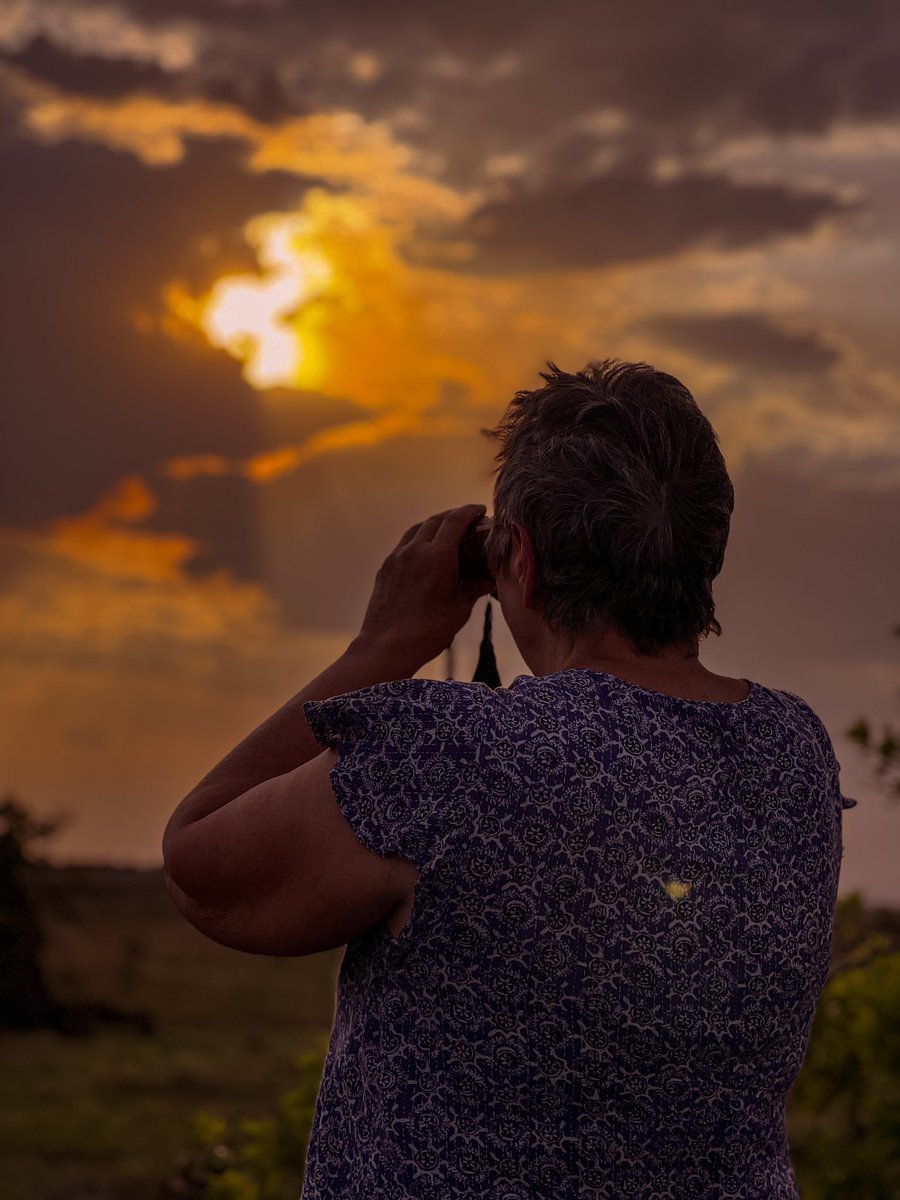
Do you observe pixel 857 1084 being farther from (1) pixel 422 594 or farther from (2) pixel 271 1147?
(1) pixel 422 594

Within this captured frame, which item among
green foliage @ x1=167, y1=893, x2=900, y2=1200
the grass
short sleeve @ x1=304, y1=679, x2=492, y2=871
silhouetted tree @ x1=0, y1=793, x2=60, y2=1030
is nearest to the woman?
short sleeve @ x1=304, y1=679, x2=492, y2=871

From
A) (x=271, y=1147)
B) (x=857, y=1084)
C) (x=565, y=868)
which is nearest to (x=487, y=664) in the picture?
(x=565, y=868)

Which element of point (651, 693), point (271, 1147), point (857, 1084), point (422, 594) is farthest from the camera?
point (857, 1084)

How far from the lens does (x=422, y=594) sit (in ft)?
7.26

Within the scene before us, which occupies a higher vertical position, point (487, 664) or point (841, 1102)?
point (487, 664)

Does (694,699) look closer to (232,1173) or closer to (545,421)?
(545,421)

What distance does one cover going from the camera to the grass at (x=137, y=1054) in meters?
11.8

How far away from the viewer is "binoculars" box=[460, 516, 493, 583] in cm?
222

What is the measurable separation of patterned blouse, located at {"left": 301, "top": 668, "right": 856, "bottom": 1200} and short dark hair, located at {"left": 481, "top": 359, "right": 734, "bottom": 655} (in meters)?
0.13

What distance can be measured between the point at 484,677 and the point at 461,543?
1.45ft

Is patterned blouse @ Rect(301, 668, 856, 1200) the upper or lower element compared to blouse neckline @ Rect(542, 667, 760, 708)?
lower

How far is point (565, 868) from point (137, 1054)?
52.3 feet

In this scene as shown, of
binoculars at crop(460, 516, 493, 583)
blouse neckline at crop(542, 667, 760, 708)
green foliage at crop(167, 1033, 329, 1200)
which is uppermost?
binoculars at crop(460, 516, 493, 583)

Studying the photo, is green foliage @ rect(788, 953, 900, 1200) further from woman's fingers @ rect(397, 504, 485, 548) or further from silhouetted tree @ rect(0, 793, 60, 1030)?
silhouetted tree @ rect(0, 793, 60, 1030)
